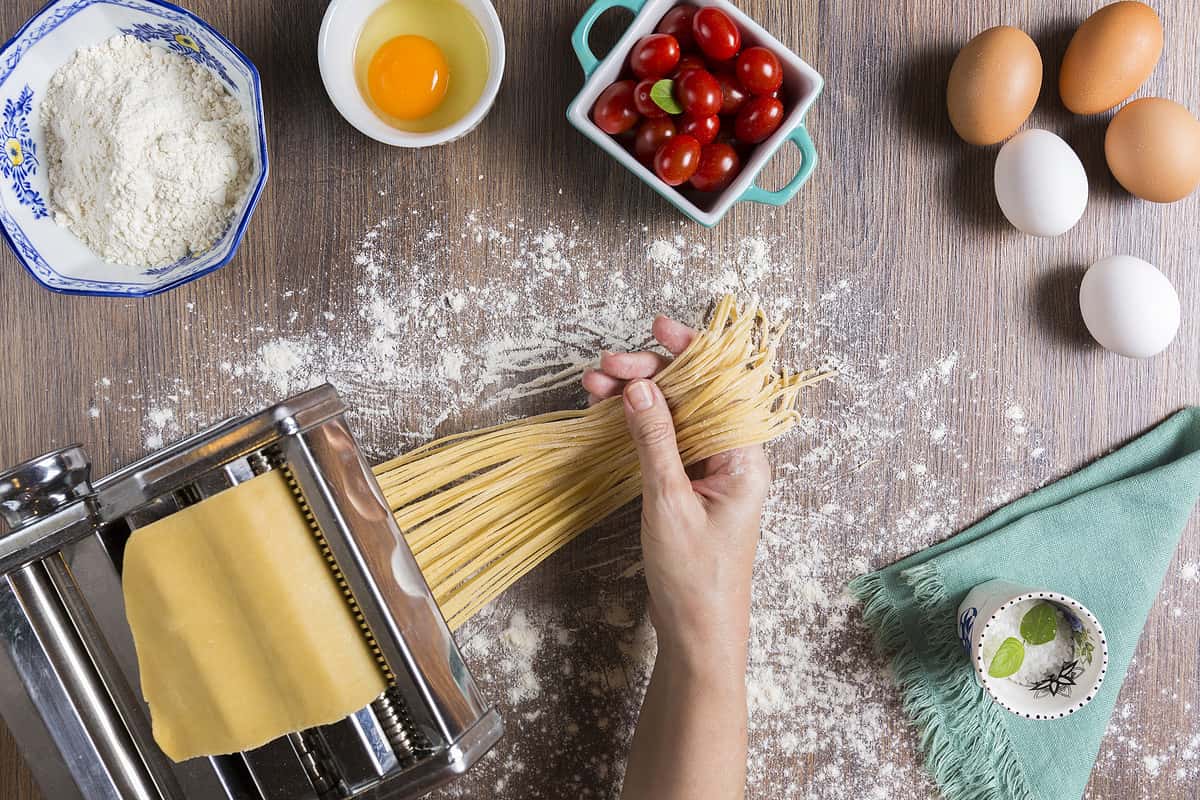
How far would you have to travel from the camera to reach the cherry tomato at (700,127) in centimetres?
88

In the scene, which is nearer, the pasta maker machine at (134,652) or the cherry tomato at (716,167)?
the pasta maker machine at (134,652)

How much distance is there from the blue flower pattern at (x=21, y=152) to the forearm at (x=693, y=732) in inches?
33.3

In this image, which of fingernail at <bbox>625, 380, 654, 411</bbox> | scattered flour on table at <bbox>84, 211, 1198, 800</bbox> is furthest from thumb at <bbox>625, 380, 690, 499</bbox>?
scattered flour on table at <bbox>84, 211, 1198, 800</bbox>

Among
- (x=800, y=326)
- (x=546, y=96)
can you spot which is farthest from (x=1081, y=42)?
(x=546, y=96)

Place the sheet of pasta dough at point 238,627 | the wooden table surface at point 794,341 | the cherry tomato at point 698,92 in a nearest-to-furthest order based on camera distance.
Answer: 1. the sheet of pasta dough at point 238,627
2. the cherry tomato at point 698,92
3. the wooden table surface at point 794,341

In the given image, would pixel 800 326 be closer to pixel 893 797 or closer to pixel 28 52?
pixel 893 797

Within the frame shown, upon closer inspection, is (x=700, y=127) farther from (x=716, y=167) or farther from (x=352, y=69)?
(x=352, y=69)

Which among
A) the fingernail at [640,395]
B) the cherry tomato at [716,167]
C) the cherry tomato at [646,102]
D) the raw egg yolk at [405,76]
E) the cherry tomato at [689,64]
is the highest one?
the raw egg yolk at [405,76]

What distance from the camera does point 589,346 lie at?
998 millimetres

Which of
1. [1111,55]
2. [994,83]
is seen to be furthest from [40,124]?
[1111,55]

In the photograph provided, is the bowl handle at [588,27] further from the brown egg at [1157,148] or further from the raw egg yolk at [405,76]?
the brown egg at [1157,148]

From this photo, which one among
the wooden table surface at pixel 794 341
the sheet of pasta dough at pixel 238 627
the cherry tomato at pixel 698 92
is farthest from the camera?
the wooden table surface at pixel 794 341

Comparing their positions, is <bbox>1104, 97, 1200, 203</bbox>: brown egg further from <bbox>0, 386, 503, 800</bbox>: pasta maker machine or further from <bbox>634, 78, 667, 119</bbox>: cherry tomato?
<bbox>0, 386, 503, 800</bbox>: pasta maker machine

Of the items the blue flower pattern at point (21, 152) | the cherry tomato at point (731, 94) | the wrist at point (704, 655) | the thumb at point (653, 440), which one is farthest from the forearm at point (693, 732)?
the blue flower pattern at point (21, 152)
